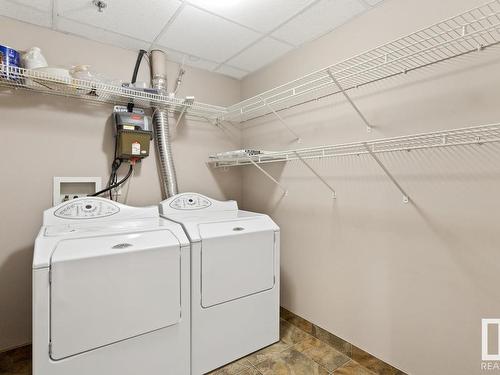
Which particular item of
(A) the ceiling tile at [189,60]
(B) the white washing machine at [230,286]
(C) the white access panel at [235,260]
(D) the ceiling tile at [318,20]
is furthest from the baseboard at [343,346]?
(A) the ceiling tile at [189,60]

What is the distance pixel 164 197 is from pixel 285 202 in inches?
43.7

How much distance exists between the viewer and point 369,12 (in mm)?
1789

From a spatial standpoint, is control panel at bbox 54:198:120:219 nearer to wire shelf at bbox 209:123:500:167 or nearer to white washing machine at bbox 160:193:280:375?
white washing machine at bbox 160:193:280:375

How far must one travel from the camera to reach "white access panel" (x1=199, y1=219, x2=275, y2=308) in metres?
1.74

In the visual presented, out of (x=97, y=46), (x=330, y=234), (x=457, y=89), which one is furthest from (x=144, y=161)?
(x=457, y=89)

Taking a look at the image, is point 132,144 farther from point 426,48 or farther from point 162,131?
point 426,48

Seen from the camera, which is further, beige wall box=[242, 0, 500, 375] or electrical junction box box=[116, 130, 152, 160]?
electrical junction box box=[116, 130, 152, 160]

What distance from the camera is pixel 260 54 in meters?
2.41

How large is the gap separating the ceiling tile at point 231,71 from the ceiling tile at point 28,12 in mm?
1382

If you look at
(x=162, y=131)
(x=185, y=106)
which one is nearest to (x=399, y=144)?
(x=185, y=106)

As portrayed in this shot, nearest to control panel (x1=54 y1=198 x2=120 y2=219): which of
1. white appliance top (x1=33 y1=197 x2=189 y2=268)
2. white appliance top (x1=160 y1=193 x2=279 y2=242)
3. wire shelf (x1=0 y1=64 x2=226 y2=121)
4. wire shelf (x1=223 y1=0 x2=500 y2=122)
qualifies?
white appliance top (x1=33 y1=197 x2=189 y2=268)

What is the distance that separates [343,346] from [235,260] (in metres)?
1.02

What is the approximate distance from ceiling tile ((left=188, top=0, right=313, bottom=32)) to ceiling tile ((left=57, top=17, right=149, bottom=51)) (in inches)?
30.3

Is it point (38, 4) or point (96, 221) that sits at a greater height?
point (38, 4)
